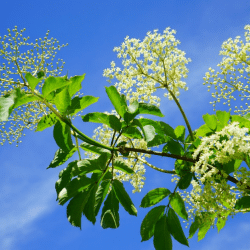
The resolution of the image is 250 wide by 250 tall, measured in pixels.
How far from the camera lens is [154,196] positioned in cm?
238

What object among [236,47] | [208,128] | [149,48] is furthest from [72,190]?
[236,47]

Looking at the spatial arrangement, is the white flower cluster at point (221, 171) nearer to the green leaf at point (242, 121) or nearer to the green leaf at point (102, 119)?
the green leaf at point (242, 121)

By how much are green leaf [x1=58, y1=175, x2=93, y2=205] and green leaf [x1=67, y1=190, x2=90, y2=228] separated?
0.04 metres

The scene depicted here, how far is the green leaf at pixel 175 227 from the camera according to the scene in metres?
2.24

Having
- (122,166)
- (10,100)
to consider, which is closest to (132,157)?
(122,166)

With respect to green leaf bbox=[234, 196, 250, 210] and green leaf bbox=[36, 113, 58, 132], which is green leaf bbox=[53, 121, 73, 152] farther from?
green leaf bbox=[234, 196, 250, 210]

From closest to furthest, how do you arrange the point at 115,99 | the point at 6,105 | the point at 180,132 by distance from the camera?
the point at 6,105
the point at 115,99
the point at 180,132

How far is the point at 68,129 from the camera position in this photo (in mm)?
2021

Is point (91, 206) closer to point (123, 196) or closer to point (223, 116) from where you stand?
point (123, 196)

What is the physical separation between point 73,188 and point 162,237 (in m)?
0.81

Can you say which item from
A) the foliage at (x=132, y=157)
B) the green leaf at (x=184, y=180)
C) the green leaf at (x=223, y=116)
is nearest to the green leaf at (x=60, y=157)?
the foliage at (x=132, y=157)

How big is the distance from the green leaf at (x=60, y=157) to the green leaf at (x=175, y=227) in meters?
0.93

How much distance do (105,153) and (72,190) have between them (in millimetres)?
369

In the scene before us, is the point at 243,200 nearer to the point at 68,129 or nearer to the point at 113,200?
the point at 113,200
